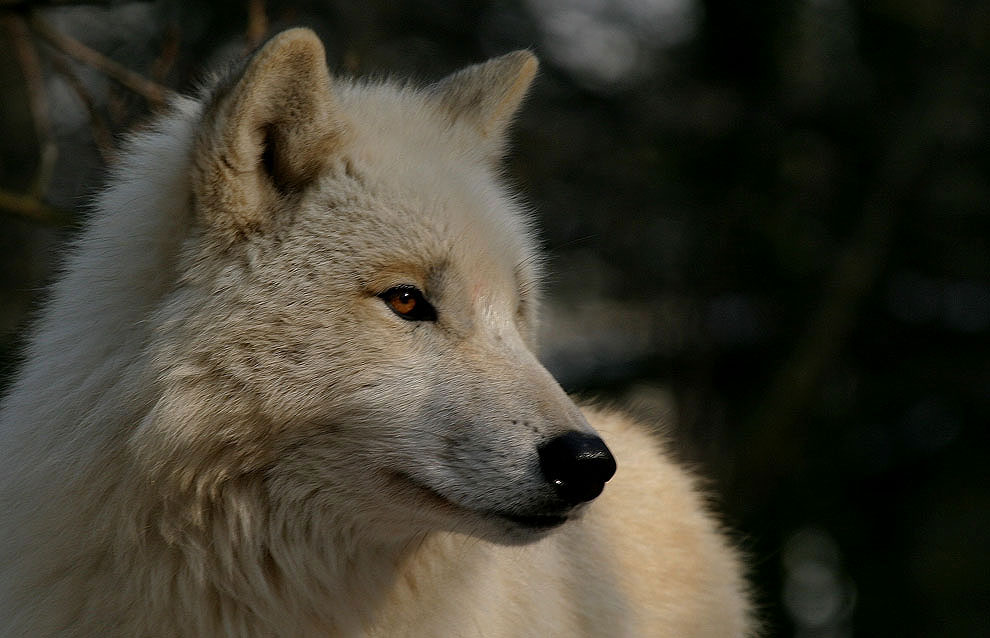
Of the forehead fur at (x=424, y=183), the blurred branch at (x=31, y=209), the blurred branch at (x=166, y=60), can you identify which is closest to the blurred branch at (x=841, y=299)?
the blurred branch at (x=166, y=60)

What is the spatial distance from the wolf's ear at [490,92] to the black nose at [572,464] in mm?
1487

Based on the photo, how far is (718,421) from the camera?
11008 mm

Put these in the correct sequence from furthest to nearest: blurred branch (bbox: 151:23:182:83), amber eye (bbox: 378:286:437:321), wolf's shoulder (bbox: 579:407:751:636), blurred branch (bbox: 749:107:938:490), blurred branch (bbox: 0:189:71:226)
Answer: blurred branch (bbox: 749:107:938:490), blurred branch (bbox: 151:23:182:83), blurred branch (bbox: 0:189:71:226), wolf's shoulder (bbox: 579:407:751:636), amber eye (bbox: 378:286:437:321)

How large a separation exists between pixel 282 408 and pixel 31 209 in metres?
3.12

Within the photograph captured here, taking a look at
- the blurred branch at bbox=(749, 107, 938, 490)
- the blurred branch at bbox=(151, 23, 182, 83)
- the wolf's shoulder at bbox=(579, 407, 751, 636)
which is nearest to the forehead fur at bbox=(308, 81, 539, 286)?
the wolf's shoulder at bbox=(579, 407, 751, 636)

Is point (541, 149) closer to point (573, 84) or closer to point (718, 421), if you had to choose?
point (573, 84)

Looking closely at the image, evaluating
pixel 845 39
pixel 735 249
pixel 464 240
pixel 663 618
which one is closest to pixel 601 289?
pixel 735 249

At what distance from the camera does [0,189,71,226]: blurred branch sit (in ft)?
18.6

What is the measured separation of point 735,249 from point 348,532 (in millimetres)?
8462

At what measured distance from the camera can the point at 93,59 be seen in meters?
5.84

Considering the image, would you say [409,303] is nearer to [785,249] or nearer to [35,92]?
[35,92]

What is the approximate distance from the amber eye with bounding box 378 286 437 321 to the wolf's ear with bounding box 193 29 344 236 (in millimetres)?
423

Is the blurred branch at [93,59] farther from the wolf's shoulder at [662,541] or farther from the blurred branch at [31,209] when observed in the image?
the wolf's shoulder at [662,541]

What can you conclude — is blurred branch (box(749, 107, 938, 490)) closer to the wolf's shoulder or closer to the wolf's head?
the wolf's shoulder
